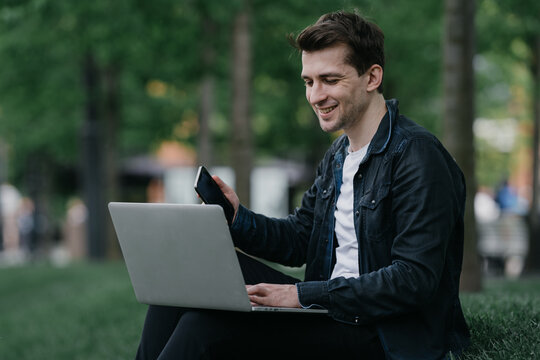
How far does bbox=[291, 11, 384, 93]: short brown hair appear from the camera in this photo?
3.14m

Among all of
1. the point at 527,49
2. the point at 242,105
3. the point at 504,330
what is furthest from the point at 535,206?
the point at 504,330

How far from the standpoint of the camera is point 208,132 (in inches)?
514

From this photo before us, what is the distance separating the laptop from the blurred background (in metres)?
4.28

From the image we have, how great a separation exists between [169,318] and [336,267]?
671 millimetres

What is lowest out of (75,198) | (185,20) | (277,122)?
(75,198)

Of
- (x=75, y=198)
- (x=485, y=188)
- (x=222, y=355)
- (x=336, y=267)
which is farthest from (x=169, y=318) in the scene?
(x=75, y=198)

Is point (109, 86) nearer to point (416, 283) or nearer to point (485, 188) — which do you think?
point (485, 188)

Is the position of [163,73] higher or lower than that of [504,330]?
higher

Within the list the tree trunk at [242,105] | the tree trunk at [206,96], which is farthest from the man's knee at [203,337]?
the tree trunk at [206,96]

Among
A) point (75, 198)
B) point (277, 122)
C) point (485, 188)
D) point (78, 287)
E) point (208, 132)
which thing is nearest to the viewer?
point (78, 287)

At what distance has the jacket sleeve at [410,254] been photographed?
2.89m

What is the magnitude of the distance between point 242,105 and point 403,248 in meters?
7.25

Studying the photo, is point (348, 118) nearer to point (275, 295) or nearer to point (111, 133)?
point (275, 295)

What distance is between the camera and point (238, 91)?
33.0 feet
